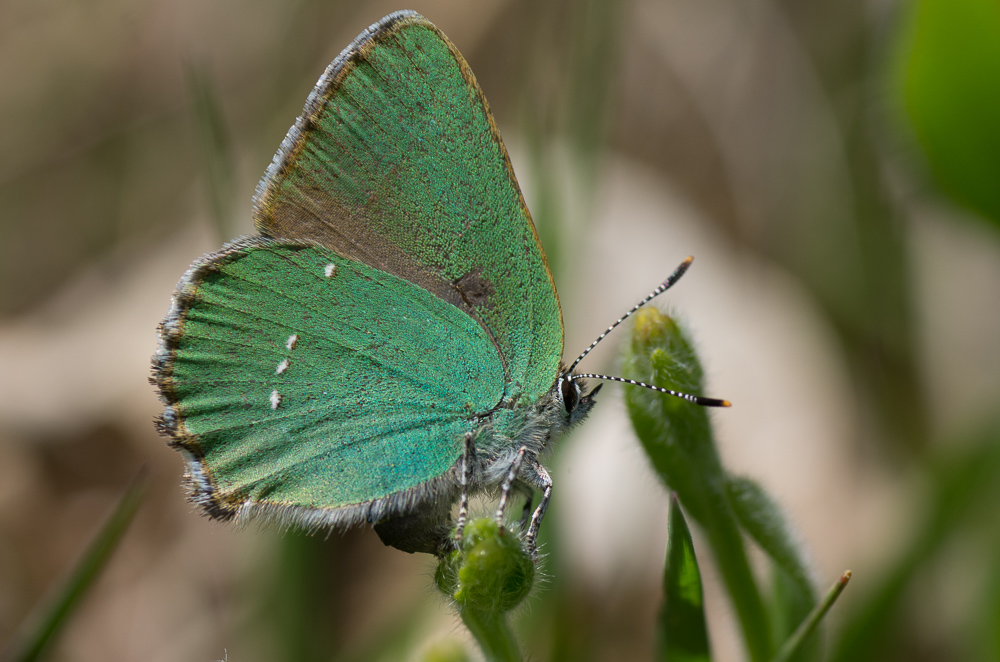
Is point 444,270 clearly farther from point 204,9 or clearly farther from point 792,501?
point 204,9

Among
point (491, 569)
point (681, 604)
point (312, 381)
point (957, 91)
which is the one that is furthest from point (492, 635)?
point (957, 91)

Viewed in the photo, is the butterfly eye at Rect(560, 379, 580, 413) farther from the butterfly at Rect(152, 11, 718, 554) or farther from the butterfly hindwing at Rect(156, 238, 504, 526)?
the butterfly hindwing at Rect(156, 238, 504, 526)

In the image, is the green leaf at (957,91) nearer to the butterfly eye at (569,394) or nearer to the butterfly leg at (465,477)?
the butterfly eye at (569,394)

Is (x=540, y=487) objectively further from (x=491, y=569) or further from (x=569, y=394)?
(x=491, y=569)

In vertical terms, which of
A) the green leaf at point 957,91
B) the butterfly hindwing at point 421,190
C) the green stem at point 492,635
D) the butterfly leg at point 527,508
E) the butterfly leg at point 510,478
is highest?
the green leaf at point 957,91

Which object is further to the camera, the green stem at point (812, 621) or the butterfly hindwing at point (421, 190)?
the butterfly hindwing at point (421, 190)

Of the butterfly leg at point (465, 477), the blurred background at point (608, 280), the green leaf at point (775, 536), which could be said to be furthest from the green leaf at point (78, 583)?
the green leaf at point (775, 536)

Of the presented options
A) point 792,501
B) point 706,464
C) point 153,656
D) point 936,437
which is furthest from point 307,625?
point 936,437
